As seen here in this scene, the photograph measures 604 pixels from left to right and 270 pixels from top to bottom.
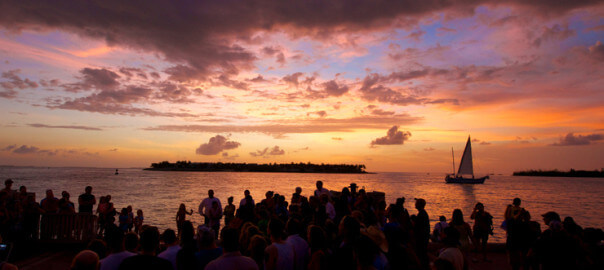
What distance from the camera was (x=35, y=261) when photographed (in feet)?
29.4

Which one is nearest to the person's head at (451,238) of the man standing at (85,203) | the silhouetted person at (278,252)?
the silhouetted person at (278,252)

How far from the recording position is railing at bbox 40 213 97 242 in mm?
10562

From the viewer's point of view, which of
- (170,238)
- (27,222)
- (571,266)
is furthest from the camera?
(27,222)

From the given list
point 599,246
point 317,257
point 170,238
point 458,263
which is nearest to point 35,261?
point 170,238

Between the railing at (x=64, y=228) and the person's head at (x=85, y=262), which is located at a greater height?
the person's head at (x=85, y=262)

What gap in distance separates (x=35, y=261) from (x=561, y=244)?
37.7 ft

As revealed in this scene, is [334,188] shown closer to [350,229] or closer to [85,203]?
[85,203]

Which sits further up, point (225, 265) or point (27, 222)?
point (225, 265)

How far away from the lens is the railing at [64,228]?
10562 mm

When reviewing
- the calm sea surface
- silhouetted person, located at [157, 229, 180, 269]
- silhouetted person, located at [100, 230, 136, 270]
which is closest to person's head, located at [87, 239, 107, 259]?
silhouetted person, located at [100, 230, 136, 270]

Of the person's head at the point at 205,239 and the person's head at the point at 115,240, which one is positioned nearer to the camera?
the person's head at the point at 115,240

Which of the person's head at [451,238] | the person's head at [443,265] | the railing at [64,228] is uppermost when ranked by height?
the person's head at [451,238]

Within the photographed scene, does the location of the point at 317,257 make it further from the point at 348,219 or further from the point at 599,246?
the point at 599,246

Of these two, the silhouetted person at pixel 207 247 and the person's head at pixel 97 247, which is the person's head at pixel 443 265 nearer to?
the silhouetted person at pixel 207 247
